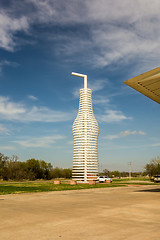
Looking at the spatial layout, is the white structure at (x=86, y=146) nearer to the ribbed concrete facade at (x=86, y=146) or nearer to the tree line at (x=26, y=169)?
the ribbed concrete facade at (x=86, y=146)

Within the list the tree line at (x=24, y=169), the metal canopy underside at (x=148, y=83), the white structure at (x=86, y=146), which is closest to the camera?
the metal canopy underside at (x=148, y=83)

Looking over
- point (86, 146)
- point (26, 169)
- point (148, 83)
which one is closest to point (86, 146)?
point (86, 146)

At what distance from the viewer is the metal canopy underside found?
19.1 metres

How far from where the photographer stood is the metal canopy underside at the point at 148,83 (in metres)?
19.1

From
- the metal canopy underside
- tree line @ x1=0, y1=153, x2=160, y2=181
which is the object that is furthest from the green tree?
the metal canopy underside

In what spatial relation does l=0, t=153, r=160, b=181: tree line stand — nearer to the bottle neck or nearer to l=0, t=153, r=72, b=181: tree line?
l=0, t=153, r=72, b=181: tree line

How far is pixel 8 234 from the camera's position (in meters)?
6.89

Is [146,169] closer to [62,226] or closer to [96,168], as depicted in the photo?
[96,168]

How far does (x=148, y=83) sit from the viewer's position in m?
20.4


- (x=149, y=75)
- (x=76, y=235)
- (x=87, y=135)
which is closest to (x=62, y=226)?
(x=76, y=235)

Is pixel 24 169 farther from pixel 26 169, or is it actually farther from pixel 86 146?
pixel 86 146

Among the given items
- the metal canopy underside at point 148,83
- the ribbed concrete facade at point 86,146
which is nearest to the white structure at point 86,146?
the ribbed concrete facade at point 86,146

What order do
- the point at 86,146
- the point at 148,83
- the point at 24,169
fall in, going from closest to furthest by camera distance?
the point at 148,83 → the point at 86,146 → the point at 24,169

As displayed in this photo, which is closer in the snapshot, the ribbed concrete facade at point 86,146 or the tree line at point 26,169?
the ribbed concrete facade at point 86,146
